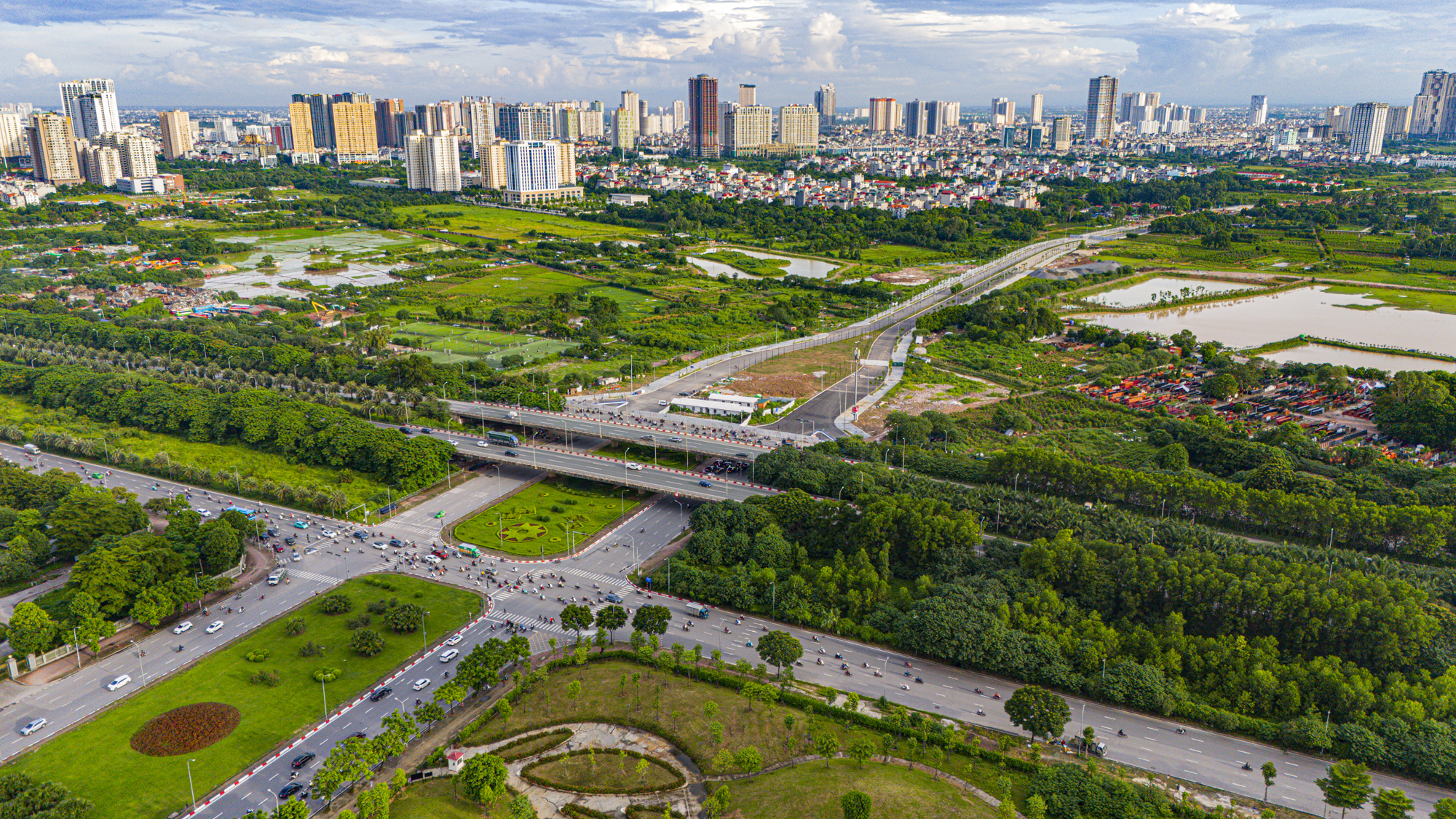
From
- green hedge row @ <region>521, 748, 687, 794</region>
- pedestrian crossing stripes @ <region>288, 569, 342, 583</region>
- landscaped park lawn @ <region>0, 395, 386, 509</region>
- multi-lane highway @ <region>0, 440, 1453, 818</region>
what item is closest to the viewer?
green hedge row @ <region>521, 748, 687, 794</region>

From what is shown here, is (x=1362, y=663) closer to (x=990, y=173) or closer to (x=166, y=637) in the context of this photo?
(x=166, y=637)

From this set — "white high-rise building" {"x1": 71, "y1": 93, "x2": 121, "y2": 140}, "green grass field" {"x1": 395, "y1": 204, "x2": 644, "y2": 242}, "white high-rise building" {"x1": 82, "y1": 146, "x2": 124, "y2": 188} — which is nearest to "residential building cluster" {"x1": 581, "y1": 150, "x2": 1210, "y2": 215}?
"green grass field" {"x1": 395, "y1": 204, "x2": 644, "y2": 242}

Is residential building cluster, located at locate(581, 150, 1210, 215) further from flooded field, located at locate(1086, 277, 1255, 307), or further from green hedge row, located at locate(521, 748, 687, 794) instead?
green hedge row, located at locate(521, 748, 687, 794)

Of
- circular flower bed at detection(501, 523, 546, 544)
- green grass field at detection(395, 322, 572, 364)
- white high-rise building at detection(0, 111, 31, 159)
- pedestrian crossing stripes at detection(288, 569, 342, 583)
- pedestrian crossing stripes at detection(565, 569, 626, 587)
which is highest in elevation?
white high-rise building at detection(0, 111, 31, 159)

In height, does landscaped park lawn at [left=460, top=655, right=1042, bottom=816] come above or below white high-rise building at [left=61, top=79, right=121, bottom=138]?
below

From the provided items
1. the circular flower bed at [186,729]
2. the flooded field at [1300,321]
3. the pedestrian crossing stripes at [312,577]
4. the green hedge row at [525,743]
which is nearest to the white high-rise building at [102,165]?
the pedestrian crossing stripes at [312,577]

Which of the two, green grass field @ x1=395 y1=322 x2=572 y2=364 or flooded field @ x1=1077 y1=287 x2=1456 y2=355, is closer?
green grass field @ x1=395 y1=322 x2=572 y2=364

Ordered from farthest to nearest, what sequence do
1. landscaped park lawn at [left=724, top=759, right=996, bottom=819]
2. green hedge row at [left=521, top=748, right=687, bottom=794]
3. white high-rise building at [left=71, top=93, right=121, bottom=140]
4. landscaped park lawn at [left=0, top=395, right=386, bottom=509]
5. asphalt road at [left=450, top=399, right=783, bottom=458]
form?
white high-rise building at [left=71, top=93, right=121, bottom=140], asphalt road at [left=450, top=399, right=783, bottom=458], landscaped park lawn at [left=0, top=395, right=386, bottom=509], green hedge row at [left=521, top=748, right=687, bottom=794], landscaped park lawn at [left=724, top=759, right=996, bottom=819]
